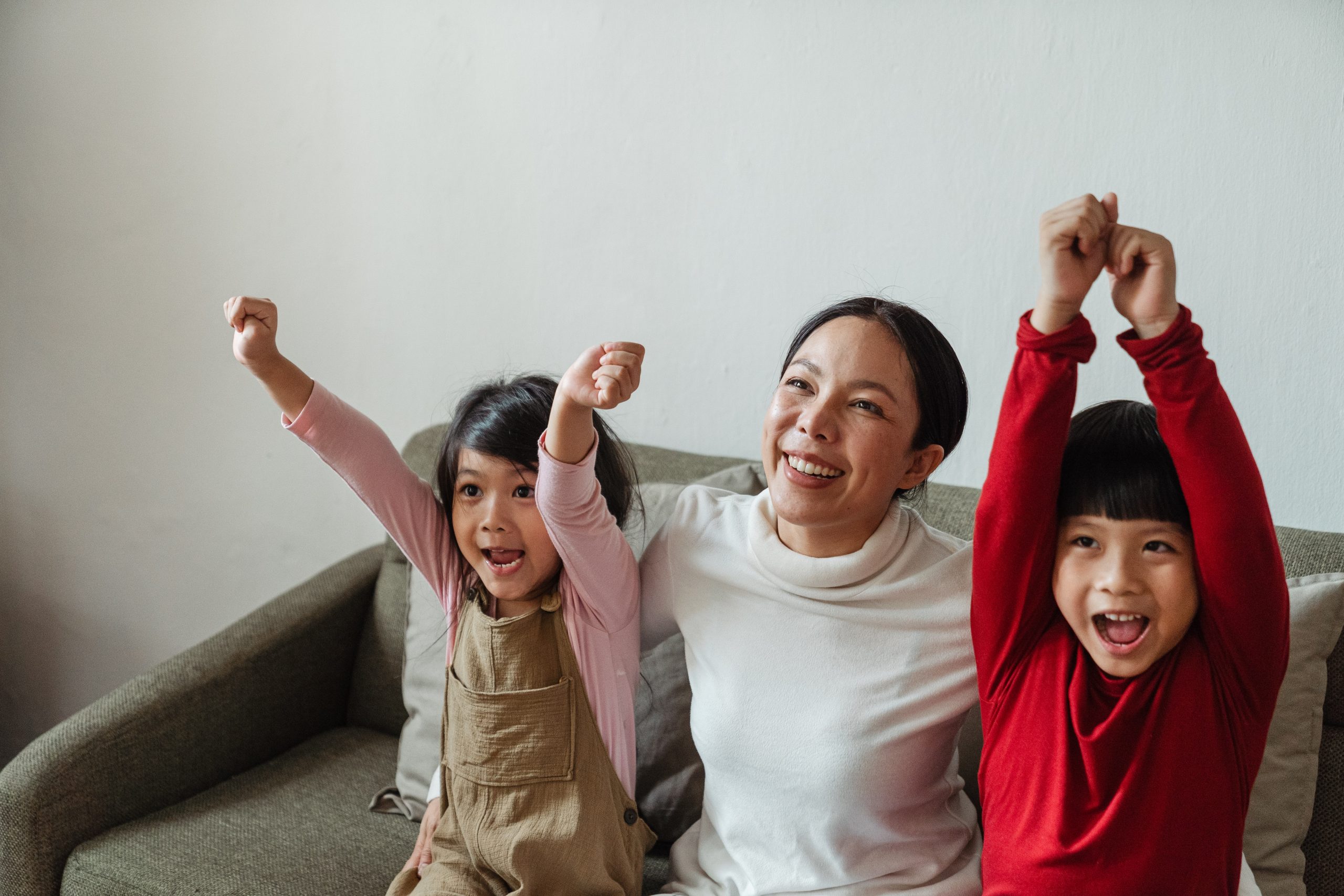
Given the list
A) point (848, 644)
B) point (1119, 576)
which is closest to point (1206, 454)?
point (1119, 576)

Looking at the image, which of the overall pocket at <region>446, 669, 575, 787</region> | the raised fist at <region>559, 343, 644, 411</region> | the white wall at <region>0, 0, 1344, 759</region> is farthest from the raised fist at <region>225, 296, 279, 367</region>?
the white wall at <region>0, 0, 1344, 759</region>

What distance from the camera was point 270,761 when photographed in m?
1.80

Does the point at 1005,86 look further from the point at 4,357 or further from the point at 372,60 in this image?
the point at 4,357

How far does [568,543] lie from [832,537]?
30cm

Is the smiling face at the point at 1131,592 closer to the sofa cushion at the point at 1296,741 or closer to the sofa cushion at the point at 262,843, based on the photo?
the sofa cushion at the point at 1296,741

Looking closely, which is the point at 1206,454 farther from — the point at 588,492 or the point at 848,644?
the point at 588,492

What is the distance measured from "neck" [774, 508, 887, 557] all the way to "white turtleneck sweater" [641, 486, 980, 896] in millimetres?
19

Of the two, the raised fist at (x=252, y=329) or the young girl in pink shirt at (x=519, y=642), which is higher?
the raised fist at (x=252, y=329)

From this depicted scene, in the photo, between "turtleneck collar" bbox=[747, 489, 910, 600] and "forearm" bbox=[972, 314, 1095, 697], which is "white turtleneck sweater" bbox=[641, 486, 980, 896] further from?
"forearm" bbox=[972, 314, 1095, 697]

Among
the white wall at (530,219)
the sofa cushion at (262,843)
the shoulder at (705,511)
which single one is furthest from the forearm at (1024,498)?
the sofa cushion at (262,843)

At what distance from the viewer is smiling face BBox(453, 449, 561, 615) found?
1.27 meters

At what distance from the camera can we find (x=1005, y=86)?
1.56 metres

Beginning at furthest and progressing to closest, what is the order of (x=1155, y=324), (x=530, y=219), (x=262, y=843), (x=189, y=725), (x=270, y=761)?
1. (x=530, y=219)
2. (x=270, y=761)
3. (x=189, y=725)
4. (x=262, y=843)
5. (x=1155, y=324)

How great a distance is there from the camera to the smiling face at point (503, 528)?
1.27 metres
